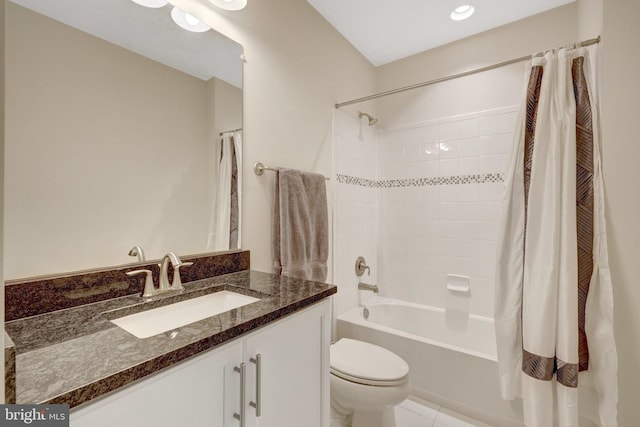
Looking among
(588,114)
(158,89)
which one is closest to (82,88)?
(158,89)

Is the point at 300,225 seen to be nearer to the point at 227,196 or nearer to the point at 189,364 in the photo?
the point at 227,196

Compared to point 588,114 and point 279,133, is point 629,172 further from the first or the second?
point 279,133

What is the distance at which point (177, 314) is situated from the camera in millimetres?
999

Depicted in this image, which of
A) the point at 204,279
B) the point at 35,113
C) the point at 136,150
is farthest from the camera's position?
the point at 204,279

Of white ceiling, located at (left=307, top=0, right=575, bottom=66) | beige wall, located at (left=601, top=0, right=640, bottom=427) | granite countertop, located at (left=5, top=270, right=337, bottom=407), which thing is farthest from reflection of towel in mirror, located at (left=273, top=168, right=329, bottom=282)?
beige wall, located at (left=601, top=0, right=640, bottom=427)

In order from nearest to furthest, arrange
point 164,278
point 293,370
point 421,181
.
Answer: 1. point 293,370
2. point 164,278
3. point 421,181

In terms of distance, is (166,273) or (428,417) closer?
(166,273)

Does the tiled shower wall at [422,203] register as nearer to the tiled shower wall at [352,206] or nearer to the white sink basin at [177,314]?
the tiled shower wall at [352,206]

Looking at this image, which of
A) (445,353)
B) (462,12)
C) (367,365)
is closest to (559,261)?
(445,353)

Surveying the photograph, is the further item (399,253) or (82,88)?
(399,253)

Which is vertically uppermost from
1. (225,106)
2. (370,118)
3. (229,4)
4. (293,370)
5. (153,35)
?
(229,4)

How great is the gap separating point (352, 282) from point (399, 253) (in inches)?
21.6

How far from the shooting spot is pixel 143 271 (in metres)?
0.99

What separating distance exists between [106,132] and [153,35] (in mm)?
446
